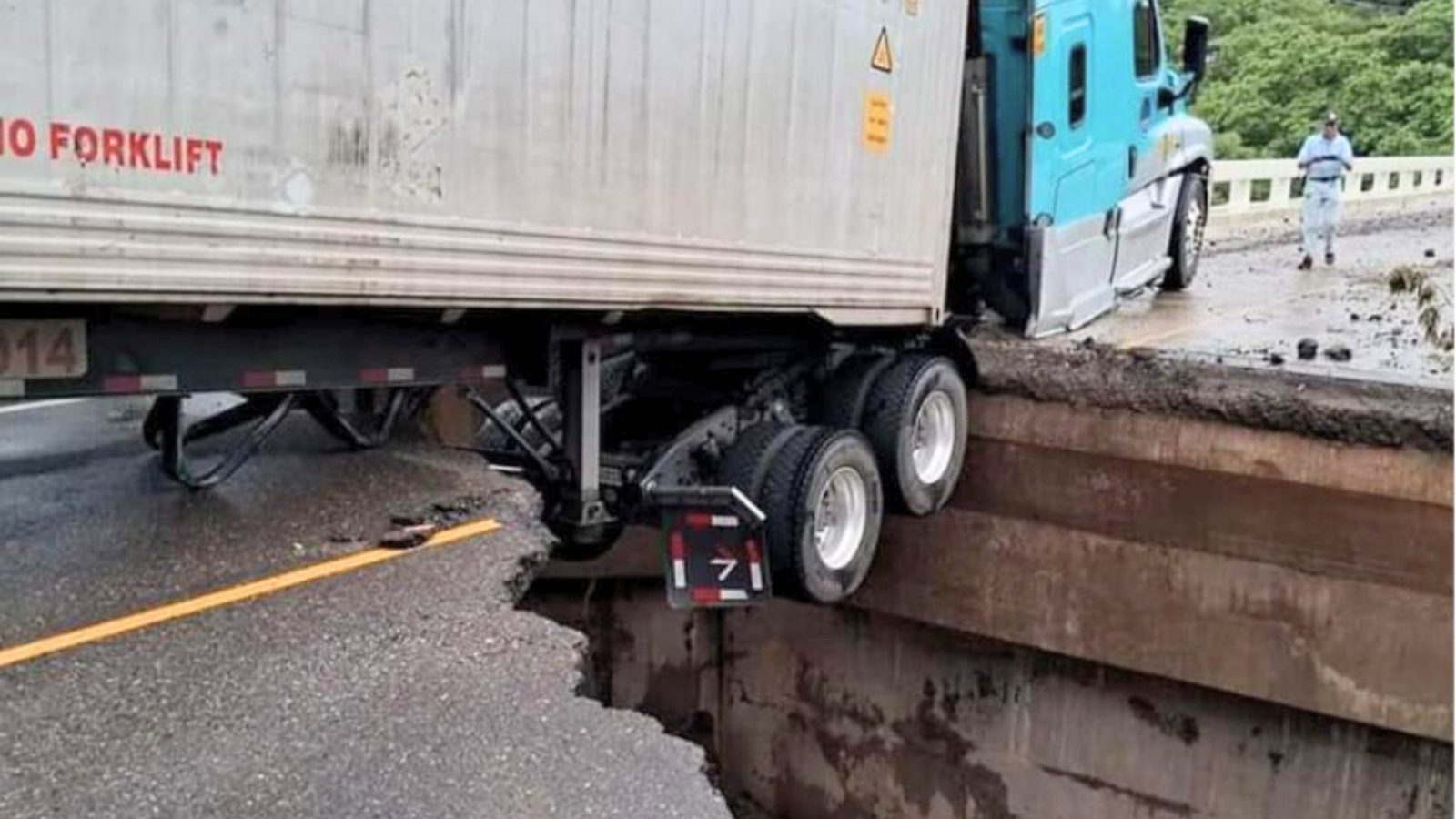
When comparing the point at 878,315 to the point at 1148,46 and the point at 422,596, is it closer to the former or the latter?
the point at 422,596

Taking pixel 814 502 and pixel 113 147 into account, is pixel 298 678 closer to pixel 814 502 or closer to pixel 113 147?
pixel 113 147

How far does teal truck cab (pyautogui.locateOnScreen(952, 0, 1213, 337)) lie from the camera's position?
25.5ft

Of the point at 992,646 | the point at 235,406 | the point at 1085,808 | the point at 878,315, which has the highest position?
the point at 878,315

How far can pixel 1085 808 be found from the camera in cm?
835

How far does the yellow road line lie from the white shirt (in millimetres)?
11669

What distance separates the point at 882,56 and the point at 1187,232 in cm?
612

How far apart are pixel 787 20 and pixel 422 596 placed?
2.93 metres

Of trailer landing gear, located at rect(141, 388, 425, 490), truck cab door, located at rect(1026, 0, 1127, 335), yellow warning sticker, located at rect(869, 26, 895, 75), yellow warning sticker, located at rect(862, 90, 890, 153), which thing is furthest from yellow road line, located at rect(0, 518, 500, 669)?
truck cab door, located at rect(1026, 0, 1127, 335)

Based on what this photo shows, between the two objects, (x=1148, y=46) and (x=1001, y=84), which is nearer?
(x=1001, y=84)

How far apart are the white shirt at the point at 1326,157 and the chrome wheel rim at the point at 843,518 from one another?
9.79m

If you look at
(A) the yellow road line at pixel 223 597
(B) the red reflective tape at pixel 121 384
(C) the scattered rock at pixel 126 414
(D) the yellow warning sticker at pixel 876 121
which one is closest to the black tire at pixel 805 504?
(A) the yellow road line at pixel 223 597

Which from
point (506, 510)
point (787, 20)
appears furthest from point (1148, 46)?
point (506, 510)

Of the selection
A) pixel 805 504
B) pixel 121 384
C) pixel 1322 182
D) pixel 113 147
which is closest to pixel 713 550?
pixel 805 504

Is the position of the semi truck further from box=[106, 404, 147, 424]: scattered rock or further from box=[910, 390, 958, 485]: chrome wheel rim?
box=[106, 404, 147, 424]: scattered rock
